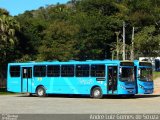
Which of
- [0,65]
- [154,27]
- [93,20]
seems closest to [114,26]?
[93,20]

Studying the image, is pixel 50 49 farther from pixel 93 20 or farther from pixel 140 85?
pixel 93 20

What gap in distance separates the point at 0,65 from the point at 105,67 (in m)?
24.9

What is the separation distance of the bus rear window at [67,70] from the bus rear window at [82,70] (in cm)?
51

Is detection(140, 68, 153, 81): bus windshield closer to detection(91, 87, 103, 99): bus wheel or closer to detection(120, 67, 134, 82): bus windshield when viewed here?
detection(120, 67, 134, 82): bus windshield

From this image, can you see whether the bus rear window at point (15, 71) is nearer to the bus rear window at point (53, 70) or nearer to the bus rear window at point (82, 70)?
the bus rear window at point (53, 70)

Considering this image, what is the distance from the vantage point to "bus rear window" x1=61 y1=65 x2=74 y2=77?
34.8 meters

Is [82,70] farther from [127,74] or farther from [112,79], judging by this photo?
[127,74]

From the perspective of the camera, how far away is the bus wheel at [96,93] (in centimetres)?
3281

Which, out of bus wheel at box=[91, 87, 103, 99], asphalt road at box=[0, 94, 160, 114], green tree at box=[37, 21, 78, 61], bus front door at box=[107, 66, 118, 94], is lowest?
asphalt road at box=[0, 94, 160, 114]

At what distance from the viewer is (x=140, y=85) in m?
32.6

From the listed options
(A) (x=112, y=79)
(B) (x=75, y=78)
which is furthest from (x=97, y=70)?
(B) (x=75, y=78)

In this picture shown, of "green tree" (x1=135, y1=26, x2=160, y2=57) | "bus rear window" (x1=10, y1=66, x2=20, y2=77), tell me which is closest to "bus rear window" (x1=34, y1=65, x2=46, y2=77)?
"bus rear window" (x1=10, y1=66, x2=20, y2=77)

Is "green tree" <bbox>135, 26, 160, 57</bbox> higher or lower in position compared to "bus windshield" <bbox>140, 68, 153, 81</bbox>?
higher

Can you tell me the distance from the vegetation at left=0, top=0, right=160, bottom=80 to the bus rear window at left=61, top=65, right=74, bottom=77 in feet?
57.2
